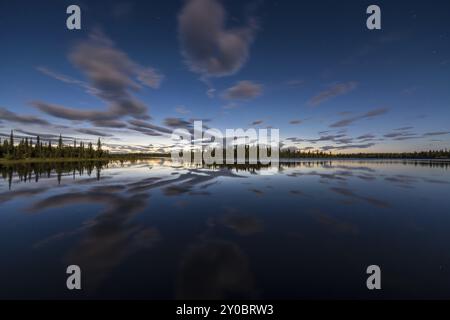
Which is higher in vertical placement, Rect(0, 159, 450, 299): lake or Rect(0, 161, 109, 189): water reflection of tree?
Rect(0, 161, 109, 189): water reflection of tree

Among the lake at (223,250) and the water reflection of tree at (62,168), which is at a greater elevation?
the water reflection of tree at (62,168)

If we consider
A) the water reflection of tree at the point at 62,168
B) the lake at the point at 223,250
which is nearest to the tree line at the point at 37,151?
the water reflection of tree at the point at 62,168

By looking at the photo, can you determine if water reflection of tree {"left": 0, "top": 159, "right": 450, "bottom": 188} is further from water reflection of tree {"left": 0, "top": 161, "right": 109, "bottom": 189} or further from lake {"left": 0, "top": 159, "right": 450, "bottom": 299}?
lake {"left": 0, "top": 159, "right": 450, "bottom": 299}

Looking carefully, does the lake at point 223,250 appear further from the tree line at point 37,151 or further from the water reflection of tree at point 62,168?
the tree line at point 37,151

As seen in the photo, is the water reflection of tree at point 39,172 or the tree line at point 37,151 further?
the tree line at point 37,151

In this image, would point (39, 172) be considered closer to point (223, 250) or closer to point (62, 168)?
point (62, 168)

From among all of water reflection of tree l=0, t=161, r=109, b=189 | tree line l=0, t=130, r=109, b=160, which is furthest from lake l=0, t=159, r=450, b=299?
tree line l=0, t=130, r=109, b=160

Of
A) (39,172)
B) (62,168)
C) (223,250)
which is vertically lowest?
(223,250)

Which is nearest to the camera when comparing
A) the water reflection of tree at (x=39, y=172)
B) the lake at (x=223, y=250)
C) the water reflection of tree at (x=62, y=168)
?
the lake at (x=223, y=250)

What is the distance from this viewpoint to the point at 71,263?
6.78 m

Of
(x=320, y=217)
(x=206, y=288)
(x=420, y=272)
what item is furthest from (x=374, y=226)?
(x=206, y=288)

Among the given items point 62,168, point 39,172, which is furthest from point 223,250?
point 62,168
